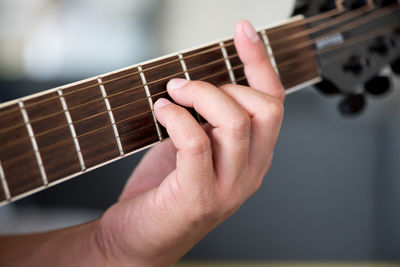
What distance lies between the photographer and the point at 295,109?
1566 millimetres

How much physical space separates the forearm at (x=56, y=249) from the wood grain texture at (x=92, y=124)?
15 cm

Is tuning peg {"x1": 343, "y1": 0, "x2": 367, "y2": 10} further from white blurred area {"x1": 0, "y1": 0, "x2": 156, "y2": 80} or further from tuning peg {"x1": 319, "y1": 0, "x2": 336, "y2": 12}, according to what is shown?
white blurred area {"x1": 0, "y1": 0, "x2": 156, "y2": 80}

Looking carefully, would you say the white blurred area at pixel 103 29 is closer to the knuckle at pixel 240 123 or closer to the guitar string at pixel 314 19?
the guitar string at pixel 314 19

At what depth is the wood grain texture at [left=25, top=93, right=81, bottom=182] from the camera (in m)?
0.42

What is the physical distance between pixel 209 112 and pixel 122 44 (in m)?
1.80

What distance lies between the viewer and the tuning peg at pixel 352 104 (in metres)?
0.68

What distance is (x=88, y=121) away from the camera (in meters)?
0.45

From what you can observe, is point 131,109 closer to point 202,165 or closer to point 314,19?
point 202,165

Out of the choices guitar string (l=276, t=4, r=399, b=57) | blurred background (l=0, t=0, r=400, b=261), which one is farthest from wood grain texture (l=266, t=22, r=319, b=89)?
blurred background (l=0, t=0, r=400, b=261)

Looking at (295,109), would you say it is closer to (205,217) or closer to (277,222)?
(277,222)

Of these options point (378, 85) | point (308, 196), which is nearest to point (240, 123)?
point (378, 85)

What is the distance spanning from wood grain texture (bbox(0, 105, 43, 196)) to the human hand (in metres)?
0.14

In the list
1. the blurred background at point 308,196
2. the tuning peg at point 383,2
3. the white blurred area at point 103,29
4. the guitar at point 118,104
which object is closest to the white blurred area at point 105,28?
the white blurred area at point 103,29

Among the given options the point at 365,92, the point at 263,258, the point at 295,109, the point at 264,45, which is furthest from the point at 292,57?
the point at 263,258
